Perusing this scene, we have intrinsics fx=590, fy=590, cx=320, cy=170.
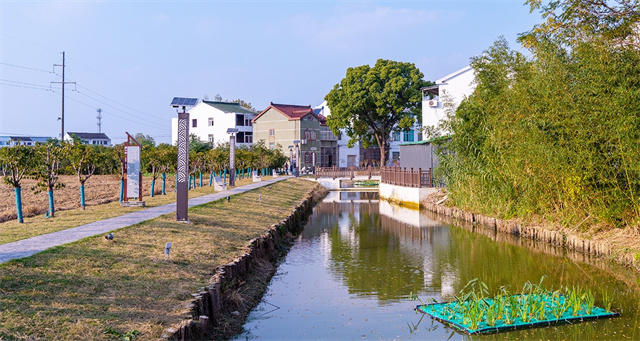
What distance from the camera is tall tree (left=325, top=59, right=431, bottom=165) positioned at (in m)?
49.0

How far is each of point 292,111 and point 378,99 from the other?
546 inches

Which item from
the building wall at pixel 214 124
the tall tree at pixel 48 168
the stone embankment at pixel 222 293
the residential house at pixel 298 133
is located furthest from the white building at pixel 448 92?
the building wall at pixel 214 124

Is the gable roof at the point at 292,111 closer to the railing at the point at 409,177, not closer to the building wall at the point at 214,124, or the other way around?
the building wall at the point at 214,124

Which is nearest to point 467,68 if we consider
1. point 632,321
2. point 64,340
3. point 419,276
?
point 419,276

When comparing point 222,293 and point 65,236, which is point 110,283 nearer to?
point 222,293

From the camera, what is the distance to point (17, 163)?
13367mm

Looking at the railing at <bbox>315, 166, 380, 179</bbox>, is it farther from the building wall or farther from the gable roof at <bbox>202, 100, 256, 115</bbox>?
the gable roof at <bbox>202, 100, 256, 115</bbox>

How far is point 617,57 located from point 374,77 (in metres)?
37.4

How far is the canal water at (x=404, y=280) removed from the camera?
27.2ft

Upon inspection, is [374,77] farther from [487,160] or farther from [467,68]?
[487,160]

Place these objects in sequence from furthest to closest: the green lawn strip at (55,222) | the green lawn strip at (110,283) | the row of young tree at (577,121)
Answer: the row of young tree at (577,121) → the green lawn strip at (55,222) → the green lawn strip at (110,283)

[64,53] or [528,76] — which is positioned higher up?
[64,53]

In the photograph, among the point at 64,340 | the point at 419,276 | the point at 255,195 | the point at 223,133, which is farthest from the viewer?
the point at 223,133

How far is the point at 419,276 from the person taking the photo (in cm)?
1222
